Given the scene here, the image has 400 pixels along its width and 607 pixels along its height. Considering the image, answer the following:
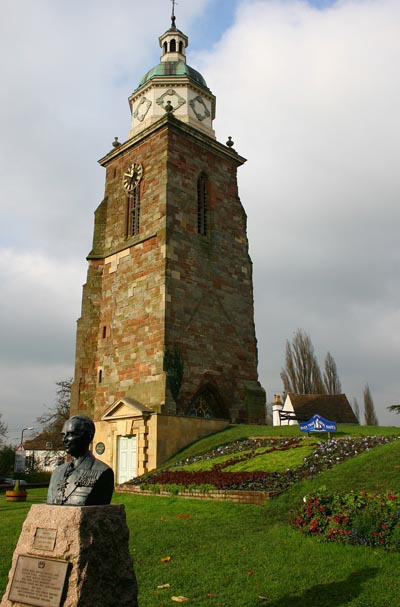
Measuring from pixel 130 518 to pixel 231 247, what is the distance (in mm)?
17526

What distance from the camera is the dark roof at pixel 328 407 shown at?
39406mm

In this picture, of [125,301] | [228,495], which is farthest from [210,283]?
[228,495]

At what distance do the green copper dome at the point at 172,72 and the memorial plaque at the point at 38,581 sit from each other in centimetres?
2708

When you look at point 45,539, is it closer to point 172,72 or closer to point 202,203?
point 202,203

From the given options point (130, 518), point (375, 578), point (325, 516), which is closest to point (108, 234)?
point (130, 518)

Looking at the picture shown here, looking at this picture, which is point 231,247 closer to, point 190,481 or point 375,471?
point 190,481

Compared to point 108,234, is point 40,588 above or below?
below

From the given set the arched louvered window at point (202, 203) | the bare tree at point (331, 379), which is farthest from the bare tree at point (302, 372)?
the arched louvered window at point (202, 203)

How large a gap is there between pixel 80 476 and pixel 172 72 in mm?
27067

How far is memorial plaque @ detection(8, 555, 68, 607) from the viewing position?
202 inches

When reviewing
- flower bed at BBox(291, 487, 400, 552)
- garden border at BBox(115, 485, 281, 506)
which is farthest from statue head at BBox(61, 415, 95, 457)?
garden border at BBox(115, 485, 281, 506)

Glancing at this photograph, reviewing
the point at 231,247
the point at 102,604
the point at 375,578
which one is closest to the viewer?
the point at 102,604

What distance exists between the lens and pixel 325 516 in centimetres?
914

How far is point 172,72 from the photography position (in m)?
28.8
